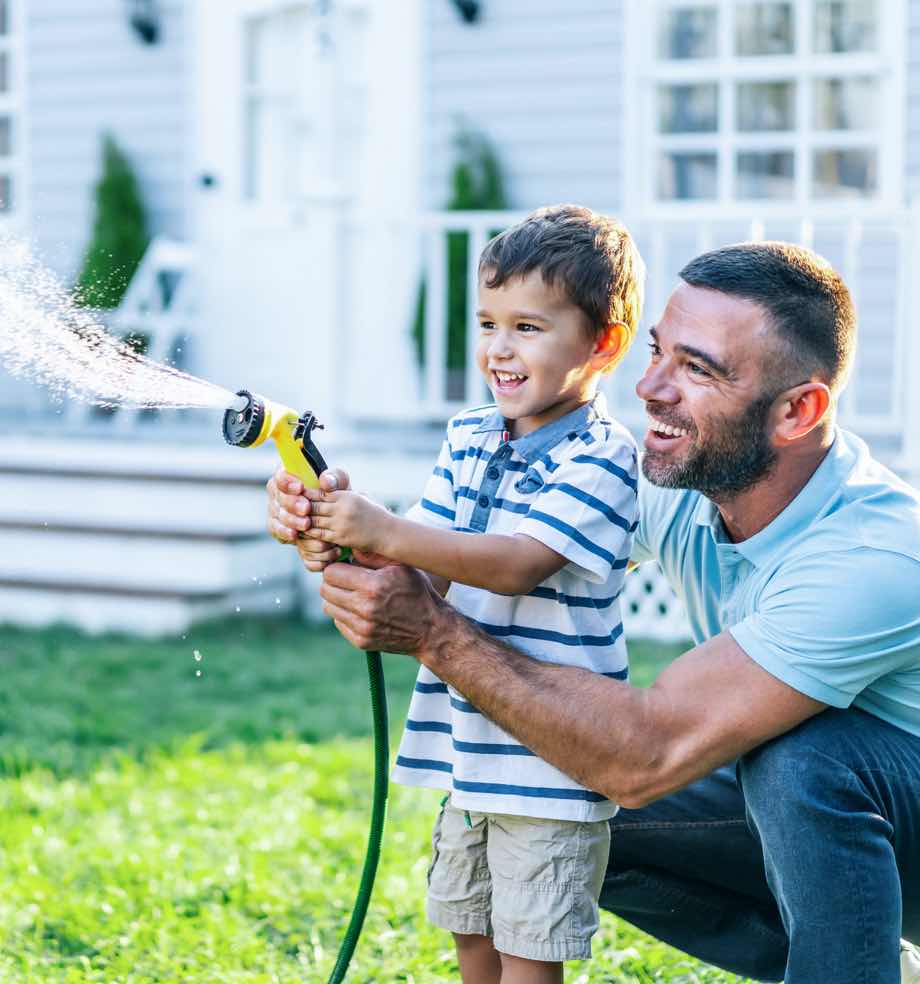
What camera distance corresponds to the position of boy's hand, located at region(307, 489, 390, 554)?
2.16 meters

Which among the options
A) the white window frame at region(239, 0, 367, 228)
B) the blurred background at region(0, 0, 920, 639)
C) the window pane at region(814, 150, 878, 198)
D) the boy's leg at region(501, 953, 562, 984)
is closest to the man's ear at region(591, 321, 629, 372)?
the boy's leg at region(501, 953, 562, 984)

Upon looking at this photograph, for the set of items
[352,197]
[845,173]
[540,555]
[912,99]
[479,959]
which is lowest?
[479,959]

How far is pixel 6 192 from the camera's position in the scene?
9.77m

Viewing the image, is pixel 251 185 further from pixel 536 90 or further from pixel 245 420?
pixel 245 420

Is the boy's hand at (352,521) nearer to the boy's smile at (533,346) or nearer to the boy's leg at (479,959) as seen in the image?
the boy's smile at (533,346)

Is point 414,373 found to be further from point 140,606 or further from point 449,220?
point 140,606

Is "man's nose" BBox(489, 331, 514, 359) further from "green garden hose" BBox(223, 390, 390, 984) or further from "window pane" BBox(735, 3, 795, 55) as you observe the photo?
"window pane" BBox(735, 3, 795, 55)

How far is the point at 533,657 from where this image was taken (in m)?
2.35

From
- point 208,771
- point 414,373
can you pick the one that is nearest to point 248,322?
point 414,373

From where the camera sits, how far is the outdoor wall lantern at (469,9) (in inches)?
312

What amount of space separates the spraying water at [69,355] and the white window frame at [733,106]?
16.7 ft

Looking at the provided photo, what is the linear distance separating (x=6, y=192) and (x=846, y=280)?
5.89 meters

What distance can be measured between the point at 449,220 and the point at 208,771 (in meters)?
3.23

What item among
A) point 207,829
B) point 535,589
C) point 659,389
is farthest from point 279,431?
point 207,829
